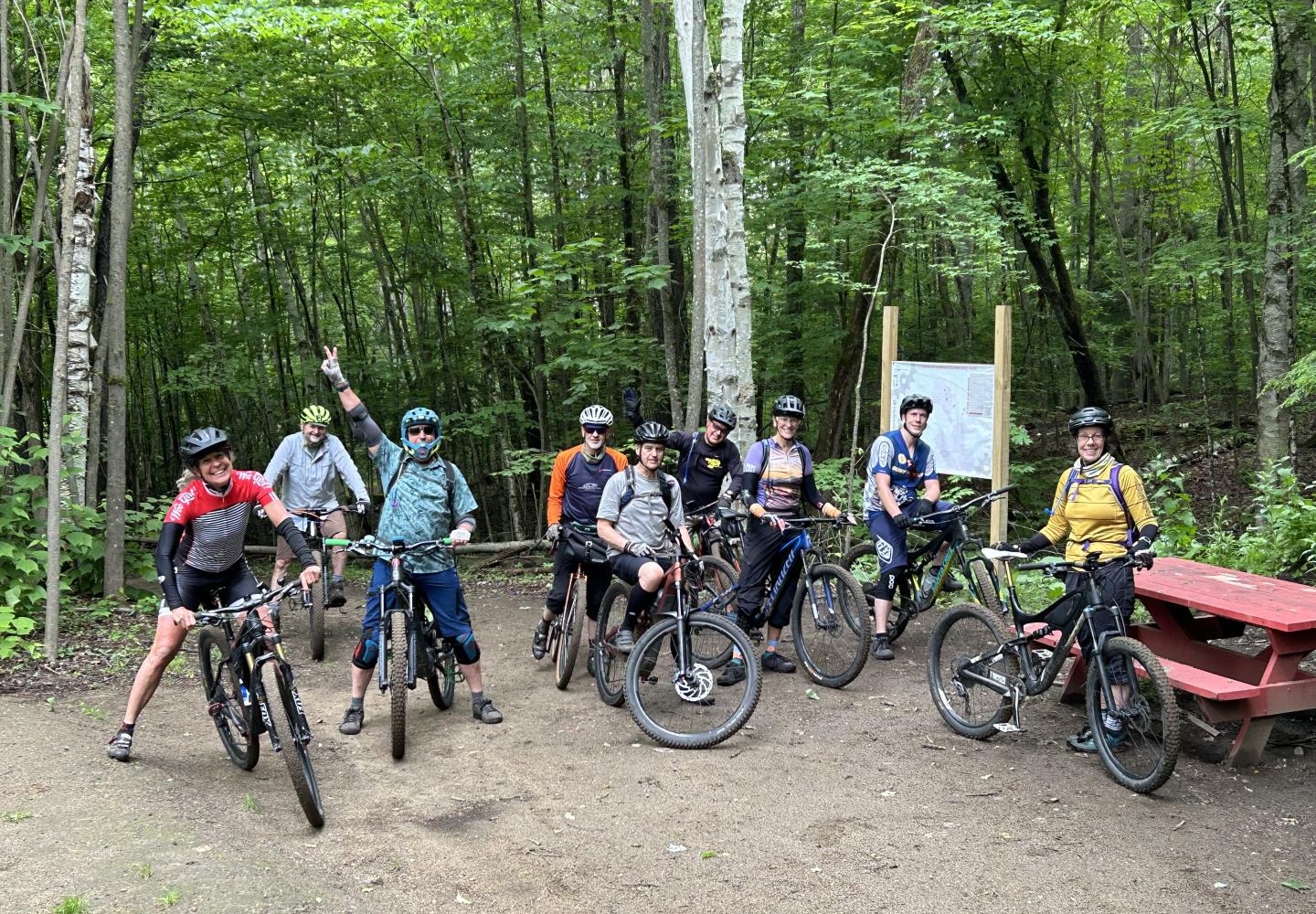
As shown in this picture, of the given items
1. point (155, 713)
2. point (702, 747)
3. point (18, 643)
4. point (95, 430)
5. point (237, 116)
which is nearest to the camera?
point (702, 747)

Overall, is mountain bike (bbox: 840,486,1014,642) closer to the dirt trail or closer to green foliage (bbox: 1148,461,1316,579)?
the dirt trail

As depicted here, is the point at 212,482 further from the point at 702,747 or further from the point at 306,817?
the point at 702,747

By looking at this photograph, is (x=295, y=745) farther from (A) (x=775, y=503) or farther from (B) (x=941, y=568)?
(B) (x=941, y=568)

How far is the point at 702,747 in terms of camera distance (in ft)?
18.0

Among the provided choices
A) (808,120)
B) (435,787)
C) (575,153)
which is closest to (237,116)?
(575,153)

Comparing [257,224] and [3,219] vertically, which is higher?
[257,224]

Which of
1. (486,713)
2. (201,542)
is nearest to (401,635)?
(486,713)

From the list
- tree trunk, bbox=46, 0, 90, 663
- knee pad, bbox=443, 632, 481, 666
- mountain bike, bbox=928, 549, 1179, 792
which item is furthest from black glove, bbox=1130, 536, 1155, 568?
tree trunk, bbox=46, 0, 90, 663

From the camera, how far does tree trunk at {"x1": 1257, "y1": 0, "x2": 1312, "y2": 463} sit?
435 inches

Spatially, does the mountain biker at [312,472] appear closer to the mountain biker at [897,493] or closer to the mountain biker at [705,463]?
the mountain biker at [705,463]

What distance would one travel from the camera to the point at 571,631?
6.69m

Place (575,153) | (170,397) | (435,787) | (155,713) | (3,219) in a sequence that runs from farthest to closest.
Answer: (170,397) < (575,153) < (3,219) < (155,713) < (435,787)

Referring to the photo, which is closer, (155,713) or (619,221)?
(155,713)

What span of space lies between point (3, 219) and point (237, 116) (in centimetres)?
530
